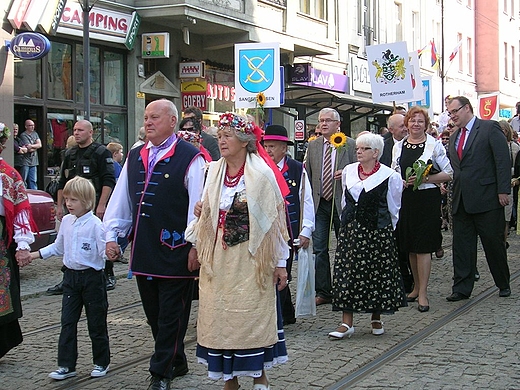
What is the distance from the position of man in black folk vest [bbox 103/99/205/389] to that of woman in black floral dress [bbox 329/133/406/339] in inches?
80.9

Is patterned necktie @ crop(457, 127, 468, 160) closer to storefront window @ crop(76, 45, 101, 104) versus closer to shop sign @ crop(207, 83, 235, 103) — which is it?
storefront window @ crop(76, 45, 101, 104)

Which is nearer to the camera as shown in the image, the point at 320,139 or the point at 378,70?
the point at 320,139

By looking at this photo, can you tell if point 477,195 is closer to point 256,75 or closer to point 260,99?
point 260,99

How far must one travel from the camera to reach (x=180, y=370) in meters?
5.98

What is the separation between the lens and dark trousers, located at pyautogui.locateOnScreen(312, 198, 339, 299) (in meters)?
8.86

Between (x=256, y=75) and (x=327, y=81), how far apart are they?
13071 millimetres

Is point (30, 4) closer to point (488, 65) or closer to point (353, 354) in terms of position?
point (353, 354)

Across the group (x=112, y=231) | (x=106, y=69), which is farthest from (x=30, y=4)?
(x=112, y=231)

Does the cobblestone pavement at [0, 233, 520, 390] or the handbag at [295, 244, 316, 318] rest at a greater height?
the handbag at [295, 244, 316, 318]

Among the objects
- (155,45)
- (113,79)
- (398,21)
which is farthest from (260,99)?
(398,21)

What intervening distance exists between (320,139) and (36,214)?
4.27 meters

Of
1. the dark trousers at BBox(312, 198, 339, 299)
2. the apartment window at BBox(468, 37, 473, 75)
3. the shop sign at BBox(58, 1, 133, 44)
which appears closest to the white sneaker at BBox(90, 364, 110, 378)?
the dark trousers at BBox(312, 198, 339, 299)

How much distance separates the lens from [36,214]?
11125 mm

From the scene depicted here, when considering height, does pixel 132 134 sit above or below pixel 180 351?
above
